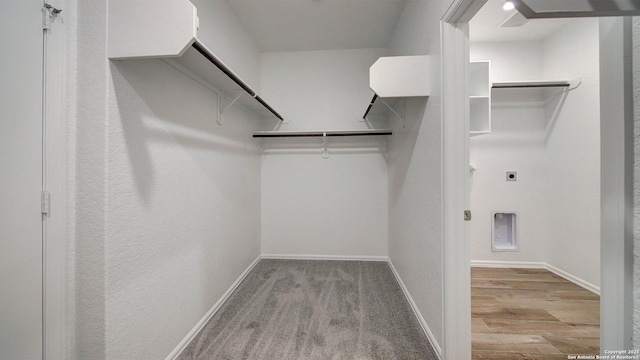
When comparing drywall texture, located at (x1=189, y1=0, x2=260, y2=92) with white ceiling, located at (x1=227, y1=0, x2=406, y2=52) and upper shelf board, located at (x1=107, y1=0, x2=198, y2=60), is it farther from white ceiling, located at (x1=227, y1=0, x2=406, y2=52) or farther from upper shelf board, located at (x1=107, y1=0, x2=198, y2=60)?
upper shelf board, located at (x1=107, y1=0, x2=198, y2=60)

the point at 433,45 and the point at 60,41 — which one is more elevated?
the point at 433,45

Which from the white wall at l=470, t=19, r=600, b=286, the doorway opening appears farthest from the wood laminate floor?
the white wall at l=470, t=19, r=600, b=286

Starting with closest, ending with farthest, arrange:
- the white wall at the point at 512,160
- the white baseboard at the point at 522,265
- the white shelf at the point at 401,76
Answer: the white shelf at the point at 401,76
the white baseboard at the point at 522,265
the white wall at the point at 512,160

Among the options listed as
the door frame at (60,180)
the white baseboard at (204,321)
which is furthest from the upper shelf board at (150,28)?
the white baseboard at (204,321)

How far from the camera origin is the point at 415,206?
5.79 ft

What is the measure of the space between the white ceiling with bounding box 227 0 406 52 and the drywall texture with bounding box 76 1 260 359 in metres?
1.10

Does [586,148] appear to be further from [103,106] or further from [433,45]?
[103,106]

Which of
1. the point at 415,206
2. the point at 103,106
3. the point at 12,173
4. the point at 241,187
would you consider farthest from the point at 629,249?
the point at 241,187

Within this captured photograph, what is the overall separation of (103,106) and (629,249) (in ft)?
5.95

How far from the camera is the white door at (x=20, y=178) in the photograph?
825mm

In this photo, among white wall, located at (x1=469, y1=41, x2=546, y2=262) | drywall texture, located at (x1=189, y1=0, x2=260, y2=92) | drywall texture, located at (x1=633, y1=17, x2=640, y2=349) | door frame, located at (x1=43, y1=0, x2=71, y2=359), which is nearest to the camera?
drywall texture, located at (x1=633, y1=17, x2=640, y2=349)

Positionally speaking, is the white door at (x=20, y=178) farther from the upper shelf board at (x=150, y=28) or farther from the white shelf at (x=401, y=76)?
the white shelf at (x=401, y=76)

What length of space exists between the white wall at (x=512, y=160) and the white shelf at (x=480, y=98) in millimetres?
522

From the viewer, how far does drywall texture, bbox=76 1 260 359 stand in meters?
0.98
